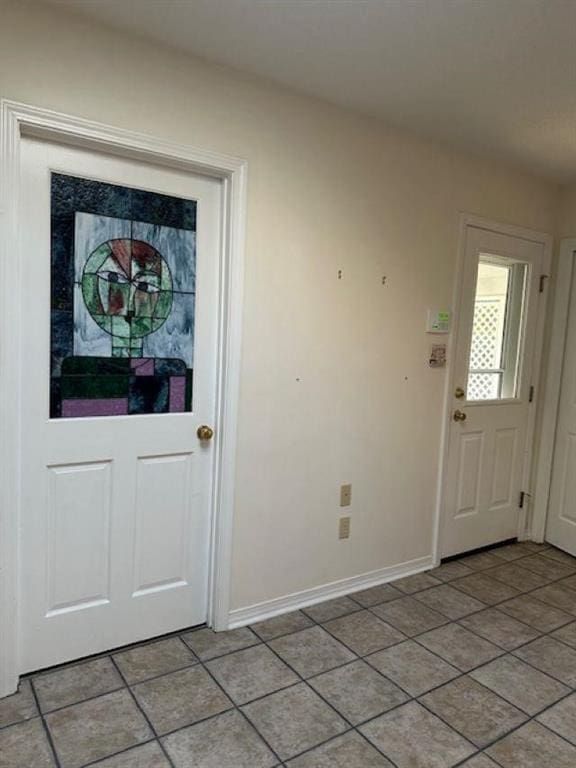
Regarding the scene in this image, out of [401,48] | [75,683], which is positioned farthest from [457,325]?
[75,683]

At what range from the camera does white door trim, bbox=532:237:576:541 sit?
3.35 meters

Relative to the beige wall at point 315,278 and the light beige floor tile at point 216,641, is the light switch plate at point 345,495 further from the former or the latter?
the light beige floor tile at point 216,641

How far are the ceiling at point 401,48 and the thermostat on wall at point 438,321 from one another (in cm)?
93

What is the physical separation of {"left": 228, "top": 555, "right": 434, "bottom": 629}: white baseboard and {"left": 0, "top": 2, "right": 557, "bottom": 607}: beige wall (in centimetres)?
4

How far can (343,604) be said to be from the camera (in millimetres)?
2654

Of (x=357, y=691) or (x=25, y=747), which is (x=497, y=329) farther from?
(x=25, y=747)

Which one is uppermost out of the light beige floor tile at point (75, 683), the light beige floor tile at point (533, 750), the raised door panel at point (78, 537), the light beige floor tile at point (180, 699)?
the raised door panel at point (78, 537)

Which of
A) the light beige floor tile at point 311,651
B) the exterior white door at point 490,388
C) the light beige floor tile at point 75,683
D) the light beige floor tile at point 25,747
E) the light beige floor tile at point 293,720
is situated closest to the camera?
the light beige floor tile at point 25,747

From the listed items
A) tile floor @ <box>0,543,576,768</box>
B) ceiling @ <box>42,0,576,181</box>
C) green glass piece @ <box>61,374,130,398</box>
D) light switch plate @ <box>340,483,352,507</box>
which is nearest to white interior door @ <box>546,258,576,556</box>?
tile floor @ <box>0,543,576,768</box>

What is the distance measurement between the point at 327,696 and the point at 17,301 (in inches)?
71.4

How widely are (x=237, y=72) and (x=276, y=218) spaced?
58cm

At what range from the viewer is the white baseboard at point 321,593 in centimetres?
243

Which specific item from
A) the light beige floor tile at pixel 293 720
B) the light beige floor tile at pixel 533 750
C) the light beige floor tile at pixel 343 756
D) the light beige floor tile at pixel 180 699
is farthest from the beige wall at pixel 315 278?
the light beige floor tile at pixel 533 750

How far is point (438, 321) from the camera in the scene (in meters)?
2.89
